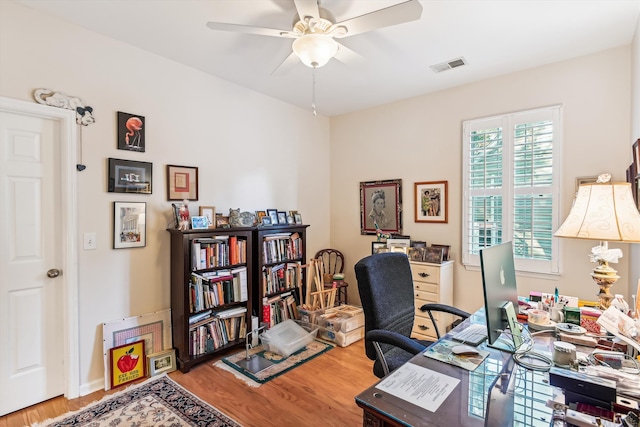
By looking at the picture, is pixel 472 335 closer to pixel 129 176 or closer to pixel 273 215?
pixel 273 215

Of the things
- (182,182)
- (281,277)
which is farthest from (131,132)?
(281,277)

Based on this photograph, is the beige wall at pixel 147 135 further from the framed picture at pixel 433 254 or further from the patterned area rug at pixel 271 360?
the framed picture at pixel 433 254

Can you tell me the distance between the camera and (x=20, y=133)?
219cm

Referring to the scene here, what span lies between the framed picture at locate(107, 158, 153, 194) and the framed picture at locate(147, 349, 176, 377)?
1.41 metres

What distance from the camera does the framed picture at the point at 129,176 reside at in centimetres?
252

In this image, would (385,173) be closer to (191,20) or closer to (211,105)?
(211,105)

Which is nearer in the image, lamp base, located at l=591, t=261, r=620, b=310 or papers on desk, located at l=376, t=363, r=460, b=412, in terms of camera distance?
papers on desk, located at l=376, t=363, r=460, b=412

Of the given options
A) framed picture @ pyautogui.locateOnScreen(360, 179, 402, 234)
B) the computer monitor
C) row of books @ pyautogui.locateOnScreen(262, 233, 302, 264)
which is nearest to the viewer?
the computer monitor

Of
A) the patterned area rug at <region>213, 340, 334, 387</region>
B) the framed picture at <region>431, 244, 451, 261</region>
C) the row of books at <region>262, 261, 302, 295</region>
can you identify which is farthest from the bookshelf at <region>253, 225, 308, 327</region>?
the framed picture at <region>431, 244, 451, 261</region>

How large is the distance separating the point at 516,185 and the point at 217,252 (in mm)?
2960

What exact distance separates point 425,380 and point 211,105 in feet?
10.1

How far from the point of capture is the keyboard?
4.89 ft

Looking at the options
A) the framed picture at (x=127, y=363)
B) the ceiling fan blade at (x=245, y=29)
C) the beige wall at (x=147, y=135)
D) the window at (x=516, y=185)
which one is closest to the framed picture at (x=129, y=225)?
A: the beige wall at (x=147, y=135)

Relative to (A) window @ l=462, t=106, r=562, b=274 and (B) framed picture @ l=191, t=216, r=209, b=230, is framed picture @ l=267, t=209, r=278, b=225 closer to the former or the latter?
(B) framed picture @ l=191, t=216, r=209, b=230
